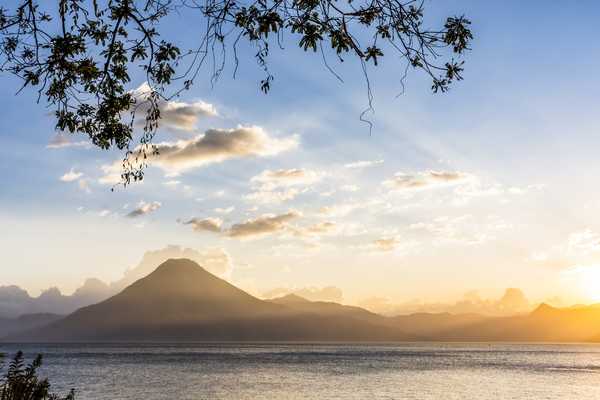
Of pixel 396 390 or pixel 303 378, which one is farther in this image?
pixel 303 378

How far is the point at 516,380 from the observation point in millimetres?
97500

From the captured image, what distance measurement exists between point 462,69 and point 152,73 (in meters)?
5.67

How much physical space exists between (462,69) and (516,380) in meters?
96.2

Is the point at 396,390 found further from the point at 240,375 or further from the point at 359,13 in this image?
the point at 359,13

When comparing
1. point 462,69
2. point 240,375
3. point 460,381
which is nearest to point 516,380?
point 460,381

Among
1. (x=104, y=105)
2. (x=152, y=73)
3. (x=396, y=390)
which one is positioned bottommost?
(x=396, y=390)

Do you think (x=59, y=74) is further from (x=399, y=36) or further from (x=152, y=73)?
(x=399, y=36)

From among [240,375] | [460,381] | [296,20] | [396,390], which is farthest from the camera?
[240,375]

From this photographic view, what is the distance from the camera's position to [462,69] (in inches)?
444

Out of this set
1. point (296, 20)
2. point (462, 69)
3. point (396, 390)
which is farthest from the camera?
point (396, 390)

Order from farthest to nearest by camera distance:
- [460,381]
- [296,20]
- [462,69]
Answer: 1. [460,381]
2. [462,69]
3. [296,20]

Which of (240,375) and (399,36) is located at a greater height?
(399,36)

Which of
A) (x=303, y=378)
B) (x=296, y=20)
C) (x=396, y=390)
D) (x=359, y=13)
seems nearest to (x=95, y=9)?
(x=296, y=20)

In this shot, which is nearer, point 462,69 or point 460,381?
point 462,69
